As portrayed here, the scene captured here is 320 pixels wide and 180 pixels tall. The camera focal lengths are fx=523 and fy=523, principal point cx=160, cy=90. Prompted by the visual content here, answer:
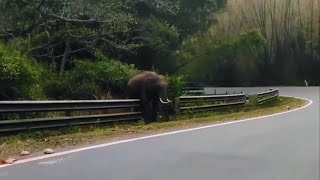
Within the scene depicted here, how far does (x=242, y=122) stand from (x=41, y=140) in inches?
321

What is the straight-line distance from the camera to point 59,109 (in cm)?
1275

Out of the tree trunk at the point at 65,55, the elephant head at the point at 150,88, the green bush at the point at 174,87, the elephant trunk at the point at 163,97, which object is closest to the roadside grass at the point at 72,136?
the elephant trunk at the point at 163,97

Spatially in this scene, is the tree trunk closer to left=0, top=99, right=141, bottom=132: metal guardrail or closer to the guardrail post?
the guardrail post

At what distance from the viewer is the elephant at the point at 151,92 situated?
57.9 feet

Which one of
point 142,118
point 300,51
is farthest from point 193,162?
point 300,51

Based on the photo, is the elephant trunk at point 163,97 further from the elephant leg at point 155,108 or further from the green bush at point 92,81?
the green bush at point 92,81

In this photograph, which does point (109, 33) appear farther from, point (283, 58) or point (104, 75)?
point (283, 58)

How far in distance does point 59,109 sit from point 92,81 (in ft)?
27.4

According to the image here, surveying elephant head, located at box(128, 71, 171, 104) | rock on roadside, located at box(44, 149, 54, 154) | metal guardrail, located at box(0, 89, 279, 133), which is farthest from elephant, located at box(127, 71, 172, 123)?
rock on roadside, located at box(44, 149, 54, 154)

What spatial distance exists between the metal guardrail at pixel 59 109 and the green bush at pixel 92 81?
4.14m

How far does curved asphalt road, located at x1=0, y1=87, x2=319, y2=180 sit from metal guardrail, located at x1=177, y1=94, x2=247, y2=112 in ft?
20.8

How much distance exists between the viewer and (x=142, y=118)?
16984 millimetres

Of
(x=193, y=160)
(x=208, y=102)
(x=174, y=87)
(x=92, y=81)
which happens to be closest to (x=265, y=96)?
(x=208, y=102)

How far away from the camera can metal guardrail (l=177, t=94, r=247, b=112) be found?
65.7ft
